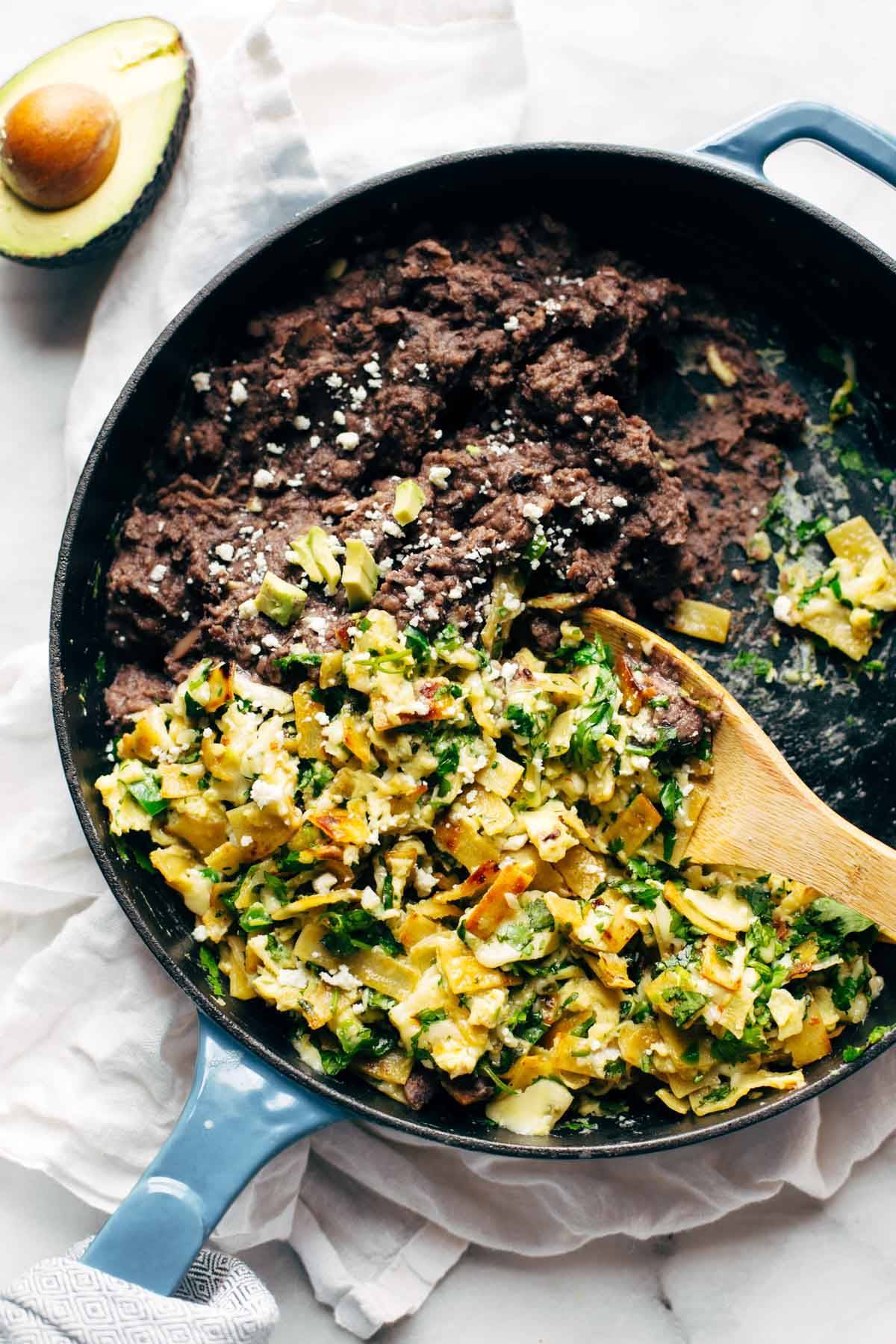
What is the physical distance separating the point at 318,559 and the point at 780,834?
1.30 metres

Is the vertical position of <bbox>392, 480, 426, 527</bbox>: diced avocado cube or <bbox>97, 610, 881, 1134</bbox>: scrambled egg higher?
<bbox>392, 480, 426, 527</bbox>: diced avocado cube

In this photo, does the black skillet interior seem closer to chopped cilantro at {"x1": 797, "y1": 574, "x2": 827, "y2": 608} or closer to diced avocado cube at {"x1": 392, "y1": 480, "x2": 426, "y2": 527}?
chopped cilantro at {"x1": 797, "y1": 574, "x2": 827, "y2": 608}

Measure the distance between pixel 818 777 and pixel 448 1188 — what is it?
1472 mm

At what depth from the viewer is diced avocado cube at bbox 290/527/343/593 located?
111 inches

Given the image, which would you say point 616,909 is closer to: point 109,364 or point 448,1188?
point 448,1188

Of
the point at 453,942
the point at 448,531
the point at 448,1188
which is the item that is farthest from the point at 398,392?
the point at 448,1188

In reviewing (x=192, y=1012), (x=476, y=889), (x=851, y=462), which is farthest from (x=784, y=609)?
(x=192, y=1012)

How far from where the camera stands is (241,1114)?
8.89ft

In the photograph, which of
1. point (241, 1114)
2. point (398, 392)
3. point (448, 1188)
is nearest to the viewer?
point (241, 1114)

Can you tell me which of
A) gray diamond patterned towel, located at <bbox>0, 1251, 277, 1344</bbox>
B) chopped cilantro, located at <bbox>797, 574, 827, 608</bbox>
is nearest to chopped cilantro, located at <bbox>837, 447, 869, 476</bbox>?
chopped cilantro, located at <bbox>797, 574, 827, 608</bbox>

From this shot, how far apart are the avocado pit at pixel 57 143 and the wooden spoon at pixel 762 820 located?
1677 millimetres

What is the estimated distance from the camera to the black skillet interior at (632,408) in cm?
283

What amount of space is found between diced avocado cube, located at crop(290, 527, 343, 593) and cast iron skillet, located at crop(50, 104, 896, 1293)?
0.53m

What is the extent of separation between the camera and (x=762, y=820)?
2.87 m
